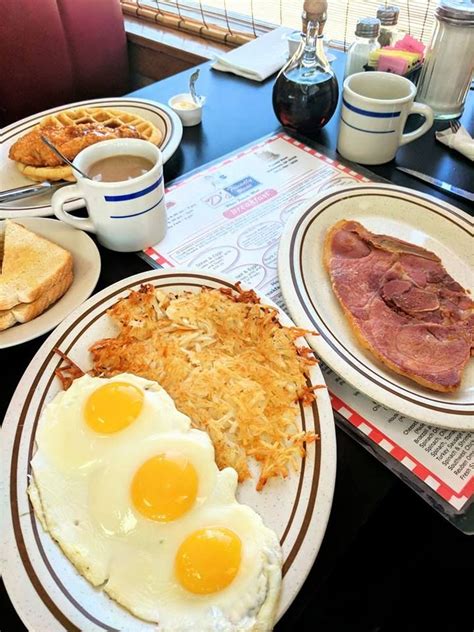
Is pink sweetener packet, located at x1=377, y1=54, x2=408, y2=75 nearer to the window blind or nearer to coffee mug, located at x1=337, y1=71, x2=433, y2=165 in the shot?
coffee mug, located at x1=337, y1=71, x2=433, y2=165

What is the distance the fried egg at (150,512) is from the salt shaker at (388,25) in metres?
1.84

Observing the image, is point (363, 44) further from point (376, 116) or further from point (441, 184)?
point (441, 184)

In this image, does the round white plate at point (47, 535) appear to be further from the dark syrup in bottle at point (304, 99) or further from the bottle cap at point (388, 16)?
the bottle cap at point (388, 16)

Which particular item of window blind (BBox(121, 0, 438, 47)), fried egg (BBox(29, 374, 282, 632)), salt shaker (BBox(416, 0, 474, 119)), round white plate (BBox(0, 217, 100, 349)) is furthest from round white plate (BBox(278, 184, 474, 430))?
window blind (BBox(121, 0, 438, 47))

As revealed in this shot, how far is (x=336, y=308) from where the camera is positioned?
1178 millimetres

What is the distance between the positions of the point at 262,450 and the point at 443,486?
1.08ft

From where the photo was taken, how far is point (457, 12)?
1.52 metres

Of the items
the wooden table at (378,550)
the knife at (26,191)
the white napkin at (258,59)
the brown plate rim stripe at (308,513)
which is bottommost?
the wooden table at (378,550)

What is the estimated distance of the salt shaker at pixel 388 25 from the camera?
76.3 inches

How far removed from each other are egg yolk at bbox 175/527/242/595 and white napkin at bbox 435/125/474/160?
1471 mm

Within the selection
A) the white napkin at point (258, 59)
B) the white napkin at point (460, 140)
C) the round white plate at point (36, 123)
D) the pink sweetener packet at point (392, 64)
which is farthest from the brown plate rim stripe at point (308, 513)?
the white napkin at point (258, 59)

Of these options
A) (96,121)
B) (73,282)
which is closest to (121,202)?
(73,282)

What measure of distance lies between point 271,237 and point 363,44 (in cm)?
102

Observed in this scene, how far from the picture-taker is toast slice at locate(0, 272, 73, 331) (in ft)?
3.47
